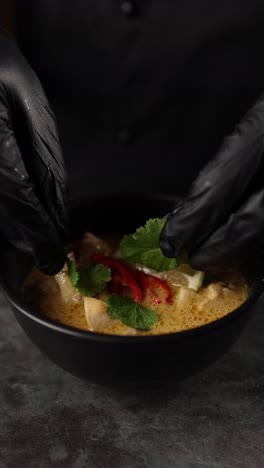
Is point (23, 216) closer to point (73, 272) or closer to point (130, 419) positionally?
point (73, 272)

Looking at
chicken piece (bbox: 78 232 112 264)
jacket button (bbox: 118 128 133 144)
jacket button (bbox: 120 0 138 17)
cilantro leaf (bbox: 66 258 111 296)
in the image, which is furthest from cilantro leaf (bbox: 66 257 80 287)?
jacket button (bbox: 120 0 138 17)

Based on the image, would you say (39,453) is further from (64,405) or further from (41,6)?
(41,6)

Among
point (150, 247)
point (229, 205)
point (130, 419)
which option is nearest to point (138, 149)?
point (150, 247)

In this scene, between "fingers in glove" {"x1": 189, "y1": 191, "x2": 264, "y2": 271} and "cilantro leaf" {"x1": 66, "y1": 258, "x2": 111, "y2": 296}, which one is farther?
"cilantro leaf" {"x1": 66, "y1": 258, "x2": 111, "y2": 296}

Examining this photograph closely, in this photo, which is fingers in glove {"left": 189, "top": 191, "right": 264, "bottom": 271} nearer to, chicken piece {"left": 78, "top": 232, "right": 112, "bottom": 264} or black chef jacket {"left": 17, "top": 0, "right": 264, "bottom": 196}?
chicken piece {"left": 78, "top": 232, "right": 112, "bottom": 264}

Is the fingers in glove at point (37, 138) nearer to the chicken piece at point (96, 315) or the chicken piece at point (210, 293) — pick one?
the chicken piece at point (96, 315)

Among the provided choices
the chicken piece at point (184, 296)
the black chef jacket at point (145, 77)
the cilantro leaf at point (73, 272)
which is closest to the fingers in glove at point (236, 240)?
the chicken piece at point (184, 296)

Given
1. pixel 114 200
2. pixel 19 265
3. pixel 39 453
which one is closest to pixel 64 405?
pixel 39 453
